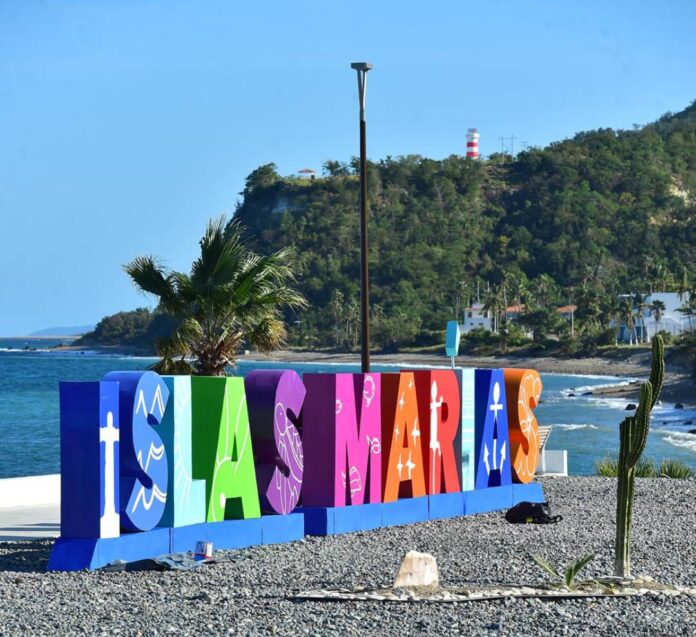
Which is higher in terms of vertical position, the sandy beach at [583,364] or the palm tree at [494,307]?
the palm tree at [494,307]

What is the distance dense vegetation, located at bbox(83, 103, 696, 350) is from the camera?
141375 millimetres

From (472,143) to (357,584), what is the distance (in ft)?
618

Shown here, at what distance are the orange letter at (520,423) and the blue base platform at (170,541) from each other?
→ 4.83 m

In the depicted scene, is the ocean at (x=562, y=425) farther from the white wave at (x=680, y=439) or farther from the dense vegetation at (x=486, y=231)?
the dense vegetation at (x=486, y=231)

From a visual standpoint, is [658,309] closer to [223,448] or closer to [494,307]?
[494,307]

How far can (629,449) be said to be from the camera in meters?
9.89

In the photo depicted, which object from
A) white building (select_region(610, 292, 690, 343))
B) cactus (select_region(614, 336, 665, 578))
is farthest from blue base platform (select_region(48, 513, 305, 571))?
white building (select_region(610, 292, 690, 343))

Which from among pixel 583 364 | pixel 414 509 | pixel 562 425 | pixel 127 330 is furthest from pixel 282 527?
pixel 127 330

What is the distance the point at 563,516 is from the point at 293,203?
158 m

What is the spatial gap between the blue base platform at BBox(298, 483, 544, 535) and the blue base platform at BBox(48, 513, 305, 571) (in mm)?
391

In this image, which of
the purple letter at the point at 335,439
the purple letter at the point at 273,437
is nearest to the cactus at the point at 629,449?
the purple letter at the point at 273,437

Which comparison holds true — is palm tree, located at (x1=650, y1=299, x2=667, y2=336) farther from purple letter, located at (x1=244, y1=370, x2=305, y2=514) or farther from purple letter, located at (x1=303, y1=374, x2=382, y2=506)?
purple letter, located at (x1=244, y1=370, x2=305, y2=514)

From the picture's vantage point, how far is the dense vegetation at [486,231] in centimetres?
14138

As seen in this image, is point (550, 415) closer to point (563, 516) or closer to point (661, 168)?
point (563, 516)
